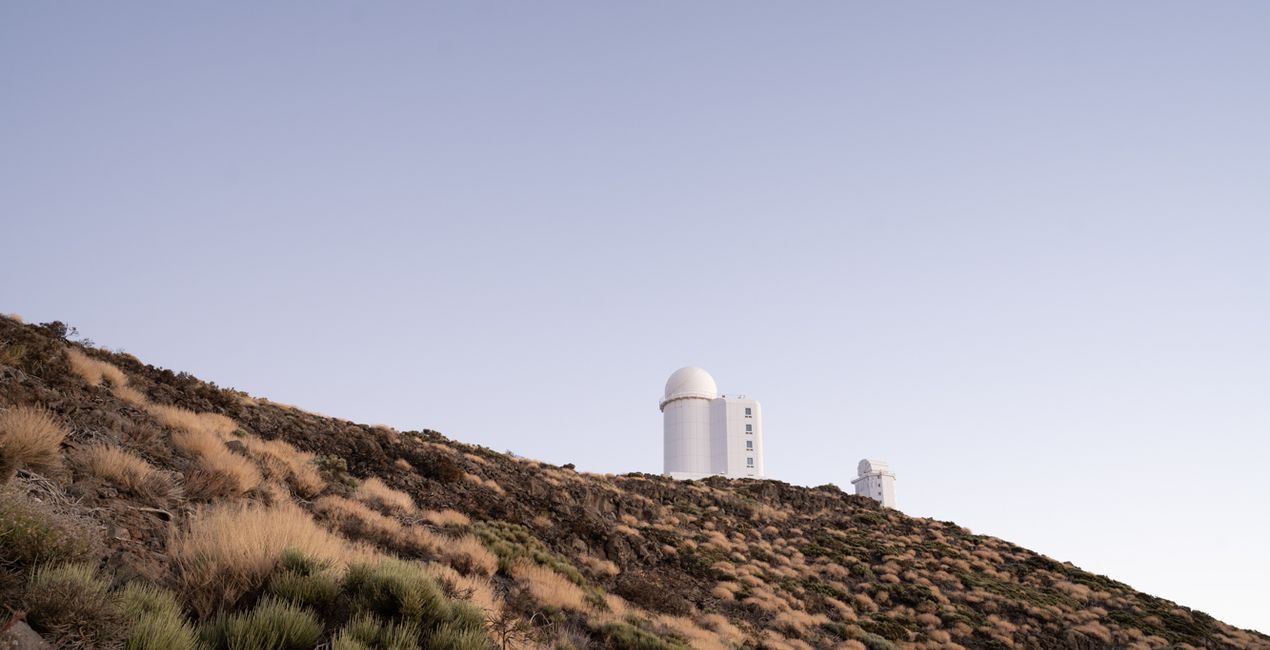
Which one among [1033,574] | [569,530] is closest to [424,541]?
[569,530]

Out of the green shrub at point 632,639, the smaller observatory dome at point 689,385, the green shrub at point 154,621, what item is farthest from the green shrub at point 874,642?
the smaller observatory dome at point 689,385

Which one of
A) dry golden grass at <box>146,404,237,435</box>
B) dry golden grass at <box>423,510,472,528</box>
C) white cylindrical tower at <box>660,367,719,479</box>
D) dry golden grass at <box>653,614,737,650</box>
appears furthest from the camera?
white cylindrical tower at <box>660,367,719,479</box>

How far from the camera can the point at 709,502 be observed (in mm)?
35688

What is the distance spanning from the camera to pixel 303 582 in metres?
5.69

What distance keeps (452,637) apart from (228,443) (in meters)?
7.88

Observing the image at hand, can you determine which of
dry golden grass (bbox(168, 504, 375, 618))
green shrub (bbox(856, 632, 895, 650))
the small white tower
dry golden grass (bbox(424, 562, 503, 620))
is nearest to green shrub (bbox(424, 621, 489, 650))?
dry golden grass (bbox(424, 562, 503, 620))

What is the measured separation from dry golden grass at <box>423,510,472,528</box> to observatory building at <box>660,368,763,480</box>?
4575 centimetres

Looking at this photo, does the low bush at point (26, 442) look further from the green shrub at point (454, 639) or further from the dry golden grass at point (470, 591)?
the green shrub at point (454, 639)

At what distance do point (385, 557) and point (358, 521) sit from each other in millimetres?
3792

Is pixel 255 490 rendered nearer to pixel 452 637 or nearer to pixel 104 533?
pixel 104 533

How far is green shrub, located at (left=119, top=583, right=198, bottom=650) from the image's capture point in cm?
424

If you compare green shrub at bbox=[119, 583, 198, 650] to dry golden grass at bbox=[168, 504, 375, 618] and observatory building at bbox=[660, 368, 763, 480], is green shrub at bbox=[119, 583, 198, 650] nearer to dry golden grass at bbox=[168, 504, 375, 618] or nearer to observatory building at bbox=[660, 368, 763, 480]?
dry golden grass at bbox=[168, 504, 375, 618]

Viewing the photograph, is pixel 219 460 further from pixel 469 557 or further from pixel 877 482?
pixel 877 482

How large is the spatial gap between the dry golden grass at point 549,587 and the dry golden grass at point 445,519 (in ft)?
7.11
